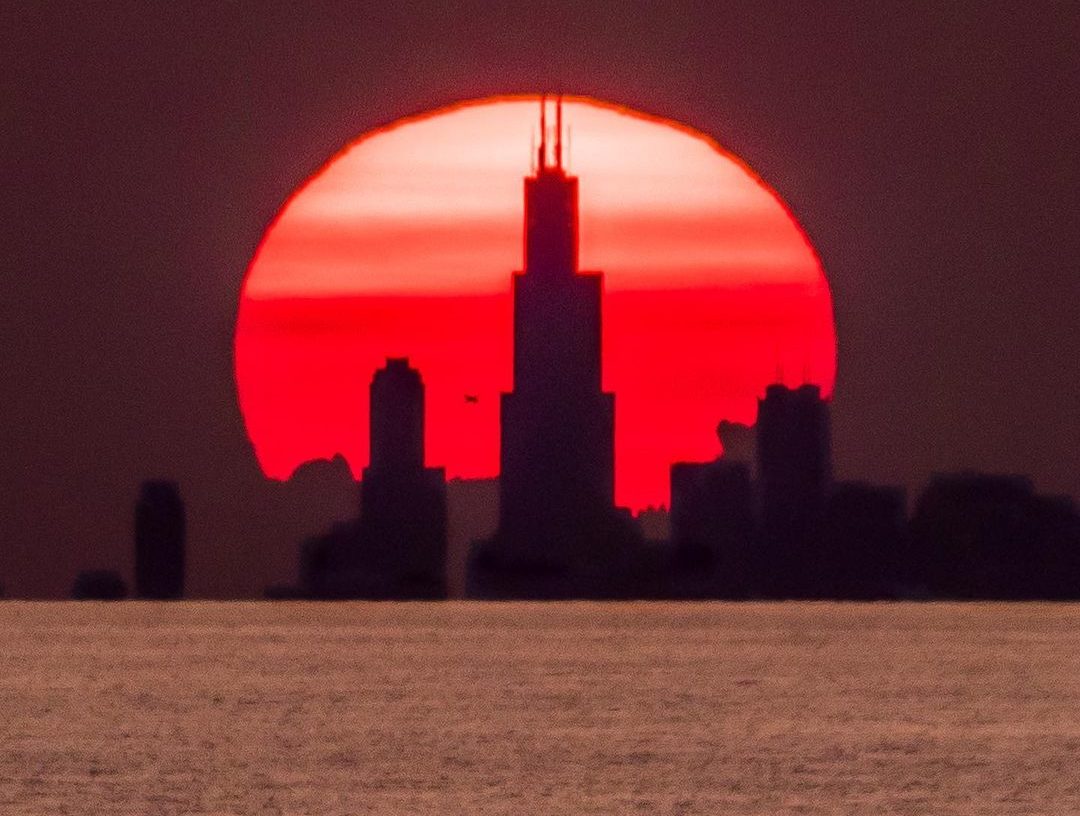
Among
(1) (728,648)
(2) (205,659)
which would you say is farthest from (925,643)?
(2) (205,659)

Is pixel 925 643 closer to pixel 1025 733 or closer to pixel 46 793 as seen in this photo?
pixel 1025 733

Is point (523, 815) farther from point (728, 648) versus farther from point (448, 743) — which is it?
point (728, 648)

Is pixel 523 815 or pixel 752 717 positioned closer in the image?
pixel 523 815

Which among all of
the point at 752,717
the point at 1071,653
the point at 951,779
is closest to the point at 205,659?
the point at 1071,653

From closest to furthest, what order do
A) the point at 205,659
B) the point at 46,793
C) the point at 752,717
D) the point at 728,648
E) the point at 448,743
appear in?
1. the point at 46,793
2. the point at 448,743
3. the point at 752,717
4. the point at 205,659
5. the point at 728,648

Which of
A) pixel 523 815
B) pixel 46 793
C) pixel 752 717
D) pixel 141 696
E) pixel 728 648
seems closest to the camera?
pixel 523 815

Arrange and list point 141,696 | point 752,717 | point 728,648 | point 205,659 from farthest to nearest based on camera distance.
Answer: point 728,648 < point 205,659 < point 141,696 < point 752,717
